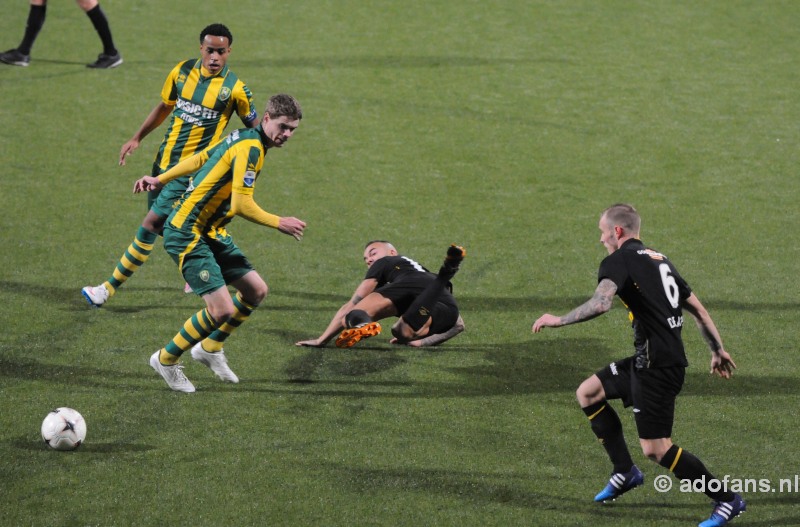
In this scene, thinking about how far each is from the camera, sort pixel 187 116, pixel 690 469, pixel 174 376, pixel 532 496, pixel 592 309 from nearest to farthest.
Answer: pixel 592 309 < pixel 690 469 < pixel 532 496 < pixel 174 376 < pixel 187 116

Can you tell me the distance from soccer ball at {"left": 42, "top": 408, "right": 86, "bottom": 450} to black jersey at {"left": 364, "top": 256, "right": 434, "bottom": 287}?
2817 millimetres

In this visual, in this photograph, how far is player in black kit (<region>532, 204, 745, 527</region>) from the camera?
18.5 ft

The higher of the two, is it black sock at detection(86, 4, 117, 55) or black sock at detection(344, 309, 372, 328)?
black sock at detection(344, 309, 372, 328)

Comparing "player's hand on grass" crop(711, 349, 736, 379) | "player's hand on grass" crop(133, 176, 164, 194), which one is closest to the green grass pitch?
"player's hand on grass" crop(711, 349, 736, 379)

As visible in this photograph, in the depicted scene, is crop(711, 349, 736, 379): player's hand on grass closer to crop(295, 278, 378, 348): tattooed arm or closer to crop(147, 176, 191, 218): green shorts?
crop(295, 278, 378, 348): tattooed arm

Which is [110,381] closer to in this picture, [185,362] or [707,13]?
[185,362]

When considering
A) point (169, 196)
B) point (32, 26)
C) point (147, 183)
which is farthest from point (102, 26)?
→ point (147, 183)

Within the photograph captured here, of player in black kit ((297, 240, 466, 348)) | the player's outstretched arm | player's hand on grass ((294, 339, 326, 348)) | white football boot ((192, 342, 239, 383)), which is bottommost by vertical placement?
player's hand on grass ((294, 339, 326, 348))

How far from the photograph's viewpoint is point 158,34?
15664mm

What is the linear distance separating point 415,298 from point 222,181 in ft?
6.15

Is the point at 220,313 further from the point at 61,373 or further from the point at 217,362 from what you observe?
the point at 61,373

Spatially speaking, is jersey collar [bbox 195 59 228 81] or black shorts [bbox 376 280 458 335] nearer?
black shorts [bbox 376 280 458 335]

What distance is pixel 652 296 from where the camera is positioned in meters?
5.71

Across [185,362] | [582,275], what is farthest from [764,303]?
[185,362]
